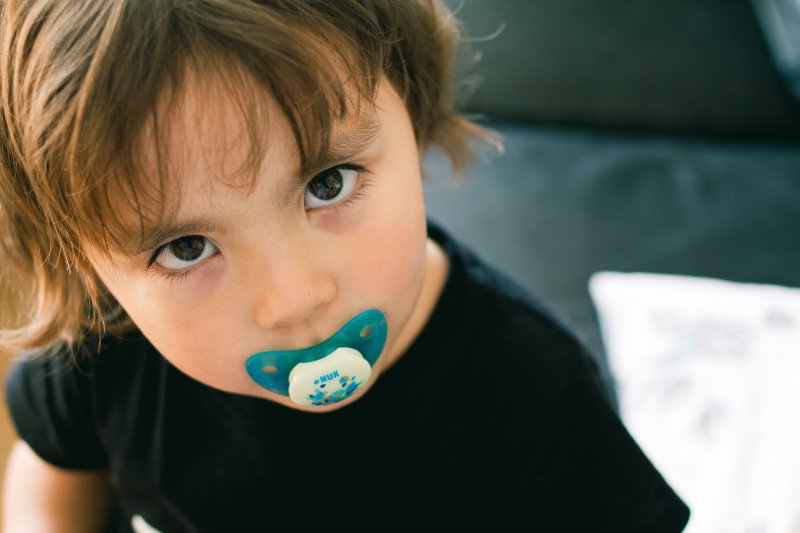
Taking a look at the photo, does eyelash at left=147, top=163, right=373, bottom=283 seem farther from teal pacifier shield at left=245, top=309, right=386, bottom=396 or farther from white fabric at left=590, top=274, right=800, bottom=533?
white fabric at left=590, top=274, right=800, bottom=533

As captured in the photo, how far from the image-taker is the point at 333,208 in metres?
0.44

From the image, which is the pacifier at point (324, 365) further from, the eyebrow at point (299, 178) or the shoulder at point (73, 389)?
the shoulder at point (73, 389)

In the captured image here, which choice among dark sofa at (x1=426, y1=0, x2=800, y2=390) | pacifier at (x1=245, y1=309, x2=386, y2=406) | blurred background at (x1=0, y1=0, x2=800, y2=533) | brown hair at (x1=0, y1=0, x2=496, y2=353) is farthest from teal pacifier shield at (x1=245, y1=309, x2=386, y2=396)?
dark sofa at (x1=426, y1=0, x2=800, y2=390)

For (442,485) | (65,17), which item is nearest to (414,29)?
(65,17)

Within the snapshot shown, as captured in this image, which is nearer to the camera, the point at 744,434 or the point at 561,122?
the point at 744,434

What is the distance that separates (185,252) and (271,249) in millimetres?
57

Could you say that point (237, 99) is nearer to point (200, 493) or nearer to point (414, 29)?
point (414, 29)

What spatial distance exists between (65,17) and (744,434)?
0.72 m

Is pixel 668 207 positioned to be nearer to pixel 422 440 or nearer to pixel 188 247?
pixel 422 440

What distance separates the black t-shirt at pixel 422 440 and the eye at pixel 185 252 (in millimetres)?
195

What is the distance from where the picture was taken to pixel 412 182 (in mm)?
482

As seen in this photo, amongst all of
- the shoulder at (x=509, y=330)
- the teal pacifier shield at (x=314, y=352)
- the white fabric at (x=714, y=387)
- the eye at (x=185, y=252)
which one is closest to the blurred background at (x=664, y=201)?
the white fabric at (x=714, y=387)

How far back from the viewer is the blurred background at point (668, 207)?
0.78 m

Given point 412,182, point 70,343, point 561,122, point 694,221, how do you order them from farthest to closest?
point 561,122, point 694,221, point 70,343, point 412,182
